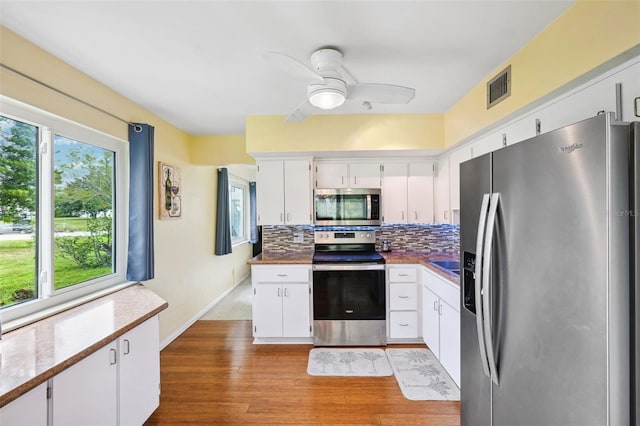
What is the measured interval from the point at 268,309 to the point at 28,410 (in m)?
2.03

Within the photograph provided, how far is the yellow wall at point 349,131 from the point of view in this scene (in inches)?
119

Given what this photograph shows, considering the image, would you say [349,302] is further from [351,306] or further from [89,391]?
[89,391]

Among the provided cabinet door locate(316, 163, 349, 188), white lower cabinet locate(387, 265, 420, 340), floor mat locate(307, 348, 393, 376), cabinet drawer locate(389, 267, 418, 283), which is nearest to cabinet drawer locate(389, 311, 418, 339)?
white lower cabinet locate(387, 265, 420, 340)

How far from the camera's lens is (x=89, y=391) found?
56.1 inches

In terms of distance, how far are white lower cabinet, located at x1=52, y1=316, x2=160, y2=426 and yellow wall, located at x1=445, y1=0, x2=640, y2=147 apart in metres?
2.92

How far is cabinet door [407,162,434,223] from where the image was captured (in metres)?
3.35

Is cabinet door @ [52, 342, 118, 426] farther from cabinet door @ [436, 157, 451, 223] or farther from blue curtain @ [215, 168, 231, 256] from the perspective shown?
cabinet door @ [436, 157, 451, 223]

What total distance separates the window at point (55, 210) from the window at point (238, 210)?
2835 mm

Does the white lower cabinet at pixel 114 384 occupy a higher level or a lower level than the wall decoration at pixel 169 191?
lower

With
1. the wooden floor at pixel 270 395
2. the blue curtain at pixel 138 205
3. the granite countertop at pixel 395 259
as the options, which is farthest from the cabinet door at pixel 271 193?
the wooden floor at pixel 270 395

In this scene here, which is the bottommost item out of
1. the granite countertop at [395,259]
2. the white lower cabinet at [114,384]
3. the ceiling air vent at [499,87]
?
the white lower cabinet at [114,384]

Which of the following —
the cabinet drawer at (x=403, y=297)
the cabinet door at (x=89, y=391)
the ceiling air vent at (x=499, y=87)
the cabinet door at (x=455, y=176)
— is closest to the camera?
the cabinet door at (x=89, y=391)

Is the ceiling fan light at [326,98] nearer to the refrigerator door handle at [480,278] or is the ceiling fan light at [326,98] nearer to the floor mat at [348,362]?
the refrigerator door handle at [480,278]

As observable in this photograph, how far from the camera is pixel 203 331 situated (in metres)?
3.42
